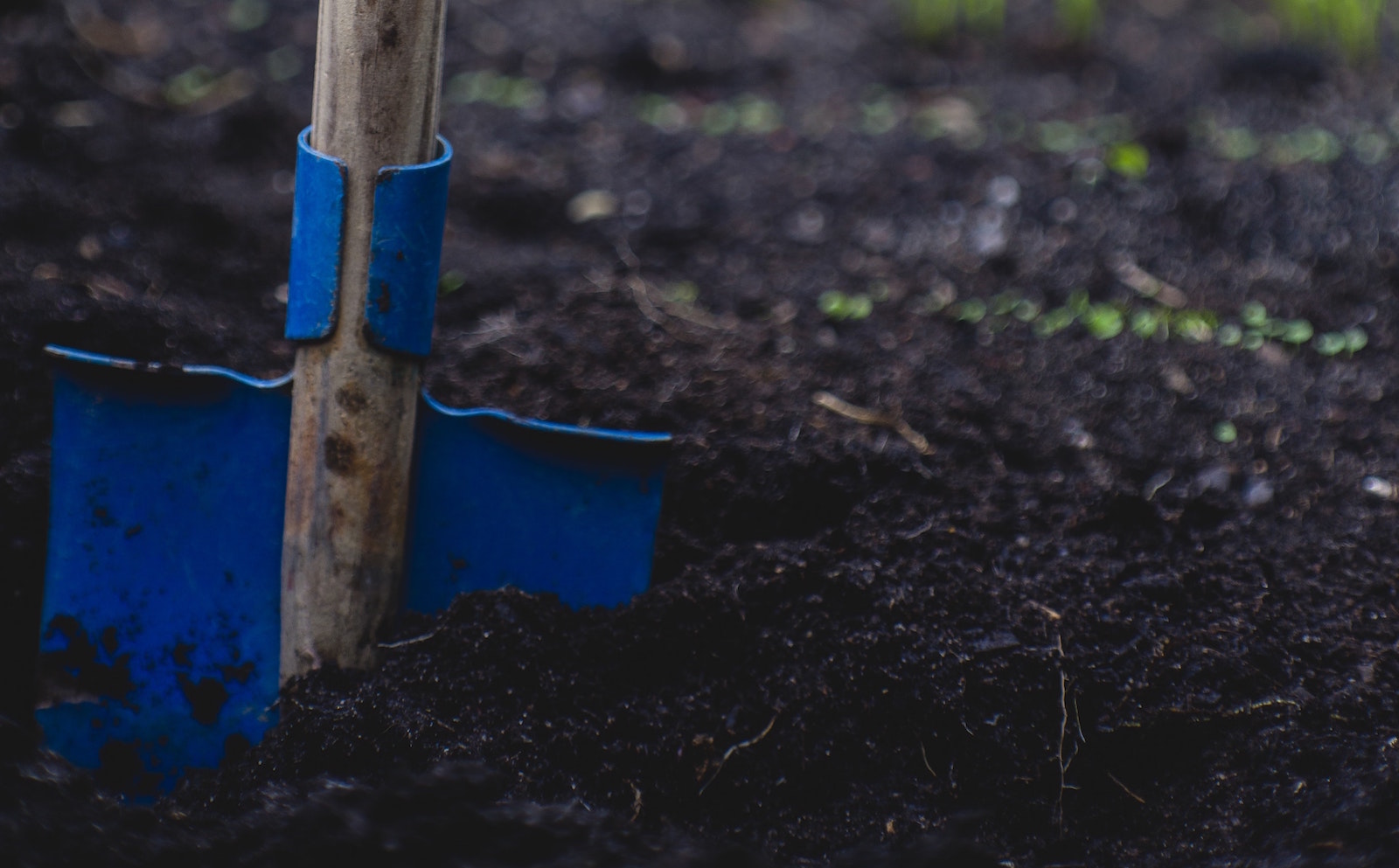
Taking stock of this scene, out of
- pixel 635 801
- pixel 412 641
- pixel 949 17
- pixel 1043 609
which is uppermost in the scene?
pixel 949 17

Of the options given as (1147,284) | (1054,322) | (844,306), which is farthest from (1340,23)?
(844,306)

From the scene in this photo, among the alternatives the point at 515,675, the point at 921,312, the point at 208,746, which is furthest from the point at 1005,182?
the point at 208,746

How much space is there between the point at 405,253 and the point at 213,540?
0.50m

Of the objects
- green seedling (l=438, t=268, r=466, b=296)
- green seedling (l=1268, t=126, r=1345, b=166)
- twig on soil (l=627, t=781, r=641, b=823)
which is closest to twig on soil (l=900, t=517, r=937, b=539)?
twig on soil (l=627, t=781, r=641, b=823)

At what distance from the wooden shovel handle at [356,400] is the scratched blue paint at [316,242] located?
11 mm

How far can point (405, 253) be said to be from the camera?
1.25 metres

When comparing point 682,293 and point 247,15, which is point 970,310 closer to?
point 682,293

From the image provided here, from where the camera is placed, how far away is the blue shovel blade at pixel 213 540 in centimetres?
143

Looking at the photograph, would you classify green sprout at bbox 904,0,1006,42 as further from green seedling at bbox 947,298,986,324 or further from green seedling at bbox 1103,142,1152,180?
green seedling at bbox 947,298,986,324

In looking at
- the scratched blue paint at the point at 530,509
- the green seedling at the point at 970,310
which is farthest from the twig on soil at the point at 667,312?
the scratched blue paint at the point at 530,509

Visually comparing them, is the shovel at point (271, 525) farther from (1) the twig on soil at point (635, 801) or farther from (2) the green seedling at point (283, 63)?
(2) the green seedling at point (283, 63)

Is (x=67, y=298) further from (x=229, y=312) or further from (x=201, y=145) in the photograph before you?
(x=201, y=145)

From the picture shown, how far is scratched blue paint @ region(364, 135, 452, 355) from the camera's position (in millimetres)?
1233

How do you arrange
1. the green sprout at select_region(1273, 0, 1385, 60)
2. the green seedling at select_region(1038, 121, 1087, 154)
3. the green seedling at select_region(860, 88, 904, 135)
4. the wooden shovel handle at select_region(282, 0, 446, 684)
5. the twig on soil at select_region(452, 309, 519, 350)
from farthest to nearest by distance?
the green sprout at select_region(1273, 0, 1385, 60)
the green seedling at select_region(860, 88, 904, 135)
the green seedling at select_region(1038, 121, 1087, 154)
the twig on soil at select_region(452, 309, 519, 350)
the wooden shovel handle at select_region(282, 0, 446, 684)
